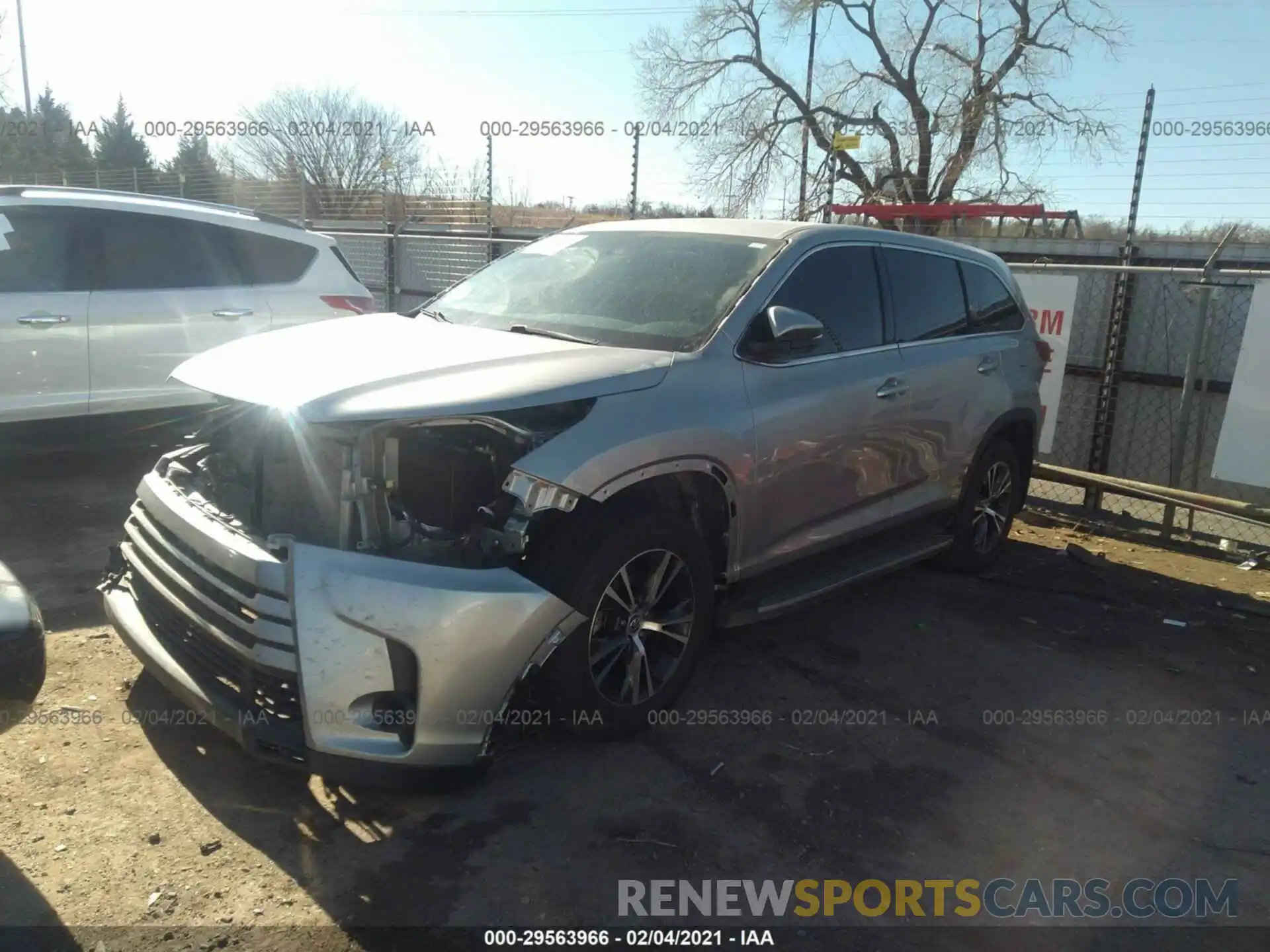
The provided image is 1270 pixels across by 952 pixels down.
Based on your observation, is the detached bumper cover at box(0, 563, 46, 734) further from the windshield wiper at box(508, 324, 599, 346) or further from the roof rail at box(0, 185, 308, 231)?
the roof rail at box(0, 185, 308, 231)

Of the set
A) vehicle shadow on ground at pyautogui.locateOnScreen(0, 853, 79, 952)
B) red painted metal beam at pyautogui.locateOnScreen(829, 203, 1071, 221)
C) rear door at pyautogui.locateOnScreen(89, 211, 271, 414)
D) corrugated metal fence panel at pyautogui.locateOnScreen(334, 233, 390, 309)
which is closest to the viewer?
vehicle shadow on ground at pyautogui.locateOnScreen(0, 853, 79, 952)

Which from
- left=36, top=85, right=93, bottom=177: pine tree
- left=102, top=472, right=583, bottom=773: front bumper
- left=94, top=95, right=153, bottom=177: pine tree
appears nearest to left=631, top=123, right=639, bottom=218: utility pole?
left=102, top=472, right=583, bottom=773: front bumper

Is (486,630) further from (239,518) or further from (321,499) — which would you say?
(239,518)

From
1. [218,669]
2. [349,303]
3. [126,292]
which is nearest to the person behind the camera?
[218,669]

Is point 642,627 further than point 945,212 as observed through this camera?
No

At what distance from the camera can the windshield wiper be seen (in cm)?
394

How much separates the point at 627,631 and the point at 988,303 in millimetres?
3424

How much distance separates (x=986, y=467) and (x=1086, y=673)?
143cm

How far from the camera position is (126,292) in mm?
6207

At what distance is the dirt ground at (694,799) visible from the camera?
2783 millimetres

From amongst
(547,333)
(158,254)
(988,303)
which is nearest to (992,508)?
(988,303)

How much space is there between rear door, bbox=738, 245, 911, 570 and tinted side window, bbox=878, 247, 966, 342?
18 cm

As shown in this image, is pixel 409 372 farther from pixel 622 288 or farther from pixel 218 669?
pixel 622 288

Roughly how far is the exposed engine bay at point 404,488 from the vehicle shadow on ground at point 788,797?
2.65ft
